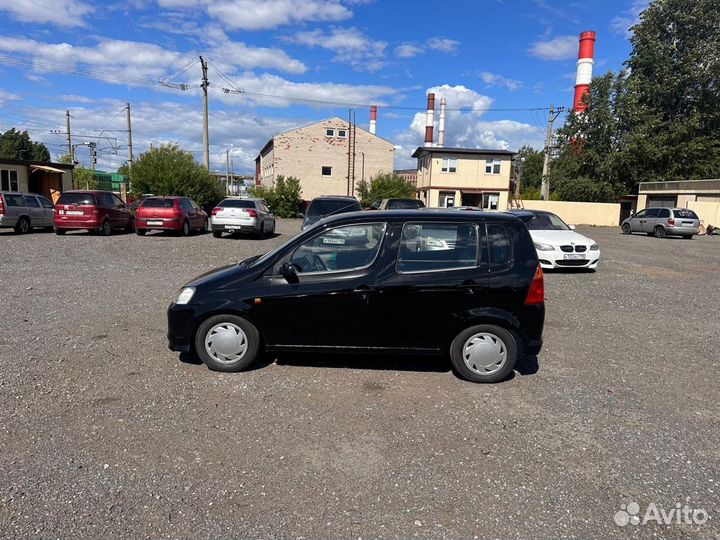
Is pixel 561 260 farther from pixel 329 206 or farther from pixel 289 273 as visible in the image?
pixel 289 273

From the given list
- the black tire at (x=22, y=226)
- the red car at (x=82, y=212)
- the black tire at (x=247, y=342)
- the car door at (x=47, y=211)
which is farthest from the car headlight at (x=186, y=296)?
the car door at (x=47, y=211)

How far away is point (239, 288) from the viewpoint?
188 inches

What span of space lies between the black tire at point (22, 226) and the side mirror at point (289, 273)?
16.8 metres

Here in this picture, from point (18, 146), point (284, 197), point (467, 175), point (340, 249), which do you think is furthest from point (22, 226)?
point (18, 146)

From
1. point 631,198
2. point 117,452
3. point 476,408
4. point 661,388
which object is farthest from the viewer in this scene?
point 631,198

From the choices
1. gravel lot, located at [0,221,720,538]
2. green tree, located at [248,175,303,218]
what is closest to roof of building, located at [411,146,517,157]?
green tree, located at [248,175,303,218]

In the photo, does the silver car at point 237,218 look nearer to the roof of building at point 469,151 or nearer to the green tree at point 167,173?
the green tree at point 167,173

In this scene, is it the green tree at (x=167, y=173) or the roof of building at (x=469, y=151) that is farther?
the roof of building at (x=469, y=151)

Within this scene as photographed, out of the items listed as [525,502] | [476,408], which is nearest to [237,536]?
[525,502]

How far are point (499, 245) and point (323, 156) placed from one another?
5005 centimetres

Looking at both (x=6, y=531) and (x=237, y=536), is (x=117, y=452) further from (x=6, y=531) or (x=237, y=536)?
(x=237, y=536)

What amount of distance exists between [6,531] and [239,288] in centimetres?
262

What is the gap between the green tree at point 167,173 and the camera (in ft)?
110

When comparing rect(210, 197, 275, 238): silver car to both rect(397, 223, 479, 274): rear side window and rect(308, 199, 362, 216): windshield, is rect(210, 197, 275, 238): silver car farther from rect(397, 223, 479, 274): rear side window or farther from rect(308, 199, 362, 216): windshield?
rect(397, 223, 479, 274): rear side window
